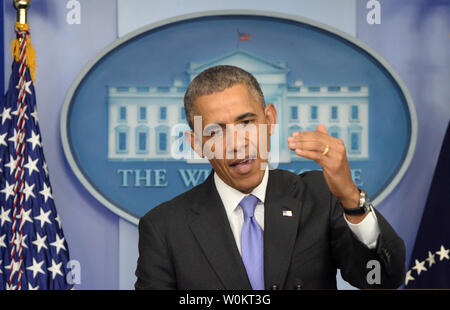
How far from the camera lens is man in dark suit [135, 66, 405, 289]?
4.63ft

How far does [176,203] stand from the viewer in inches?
62.6

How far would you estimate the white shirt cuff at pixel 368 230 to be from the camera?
123cm

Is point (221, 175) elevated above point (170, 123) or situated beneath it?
situated beneath

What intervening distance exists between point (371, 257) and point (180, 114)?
1.68m

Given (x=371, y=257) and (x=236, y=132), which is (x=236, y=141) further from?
(x=371, y=257)

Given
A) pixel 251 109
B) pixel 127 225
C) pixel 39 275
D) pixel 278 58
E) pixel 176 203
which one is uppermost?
pixel 278 58

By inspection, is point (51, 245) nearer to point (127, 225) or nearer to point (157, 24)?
point (127, 225)

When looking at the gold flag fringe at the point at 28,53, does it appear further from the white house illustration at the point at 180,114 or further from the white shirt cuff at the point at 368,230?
the white shirt cuff at the point at 368,230

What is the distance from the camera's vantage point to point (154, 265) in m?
1.48

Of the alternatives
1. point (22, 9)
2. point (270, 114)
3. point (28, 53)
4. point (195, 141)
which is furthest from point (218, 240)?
point (22, 9)

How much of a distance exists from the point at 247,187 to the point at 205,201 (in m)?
0.15

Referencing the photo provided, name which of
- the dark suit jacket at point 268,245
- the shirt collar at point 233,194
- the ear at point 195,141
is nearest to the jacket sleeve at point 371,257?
the dark suit jacket at point 268,245

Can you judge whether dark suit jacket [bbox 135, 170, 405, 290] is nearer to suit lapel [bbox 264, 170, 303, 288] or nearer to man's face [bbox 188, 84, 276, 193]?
suit lapel [bbox 264, 170, 303, 288]
